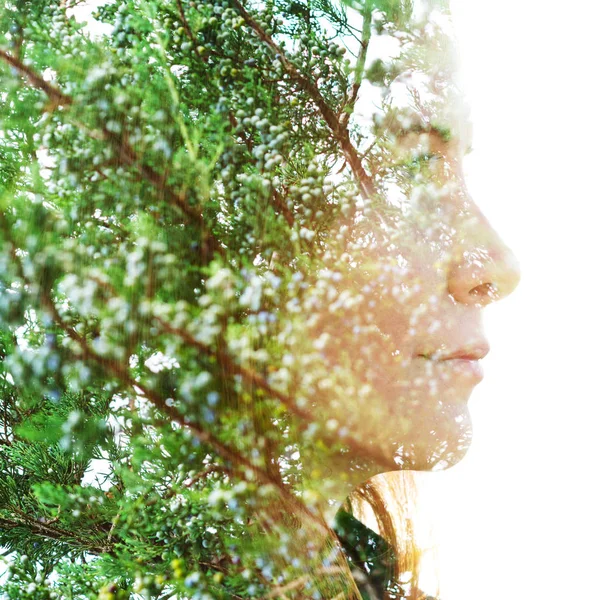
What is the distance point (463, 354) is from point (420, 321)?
0.33 ft

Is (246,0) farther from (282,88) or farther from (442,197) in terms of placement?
(442,197)

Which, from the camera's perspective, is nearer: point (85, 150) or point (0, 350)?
point (85, 150)

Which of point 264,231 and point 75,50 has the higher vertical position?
point 75,50

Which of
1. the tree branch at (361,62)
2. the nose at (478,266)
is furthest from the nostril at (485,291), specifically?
the tree branch at (361,62)

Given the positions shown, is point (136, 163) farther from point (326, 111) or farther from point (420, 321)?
point (420, 321)

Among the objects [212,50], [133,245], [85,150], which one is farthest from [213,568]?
[212,50]

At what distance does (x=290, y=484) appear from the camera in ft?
2.09

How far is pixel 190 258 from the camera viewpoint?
622 mm

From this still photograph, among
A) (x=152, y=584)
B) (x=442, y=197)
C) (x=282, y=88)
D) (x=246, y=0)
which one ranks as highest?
(x=246, y=0)

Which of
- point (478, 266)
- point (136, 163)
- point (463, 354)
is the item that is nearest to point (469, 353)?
point (463, 354)

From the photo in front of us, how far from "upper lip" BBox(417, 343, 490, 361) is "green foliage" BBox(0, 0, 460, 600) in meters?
0.14

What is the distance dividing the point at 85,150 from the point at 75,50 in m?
0.12

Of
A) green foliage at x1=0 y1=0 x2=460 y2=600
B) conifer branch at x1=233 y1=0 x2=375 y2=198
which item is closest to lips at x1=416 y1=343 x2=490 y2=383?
green foliage at x1=0 y1=0 x2=460 y2=600

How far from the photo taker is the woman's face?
659mm
